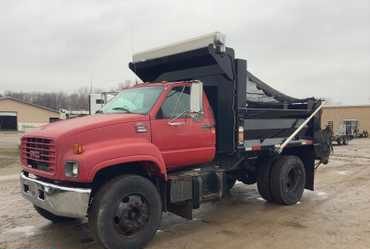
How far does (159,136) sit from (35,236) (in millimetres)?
2480

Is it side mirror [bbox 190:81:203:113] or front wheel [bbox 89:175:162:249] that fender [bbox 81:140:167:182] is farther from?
side mirror [bbox 190:81:203:113]

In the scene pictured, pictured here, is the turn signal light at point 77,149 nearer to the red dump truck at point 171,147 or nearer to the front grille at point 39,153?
the red dump truck at point 171,147

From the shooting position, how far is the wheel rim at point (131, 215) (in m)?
5.69

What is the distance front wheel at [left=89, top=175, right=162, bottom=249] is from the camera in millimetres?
5516

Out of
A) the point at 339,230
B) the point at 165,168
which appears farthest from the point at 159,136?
the point at 339,230

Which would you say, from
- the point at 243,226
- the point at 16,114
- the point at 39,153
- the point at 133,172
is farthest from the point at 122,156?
the point at 16,114

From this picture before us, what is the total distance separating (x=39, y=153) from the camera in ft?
19.6

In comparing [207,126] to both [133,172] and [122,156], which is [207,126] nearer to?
[133,172]

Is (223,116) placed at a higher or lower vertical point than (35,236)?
higher

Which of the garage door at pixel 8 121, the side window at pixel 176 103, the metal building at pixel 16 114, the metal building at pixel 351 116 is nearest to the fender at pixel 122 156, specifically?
the side window at pixel 176 103

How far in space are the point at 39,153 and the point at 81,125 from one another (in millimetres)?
773

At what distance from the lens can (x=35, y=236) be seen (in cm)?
657

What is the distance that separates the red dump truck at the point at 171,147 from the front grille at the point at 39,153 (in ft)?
0.05

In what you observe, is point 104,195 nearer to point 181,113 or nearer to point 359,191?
point 181,113
